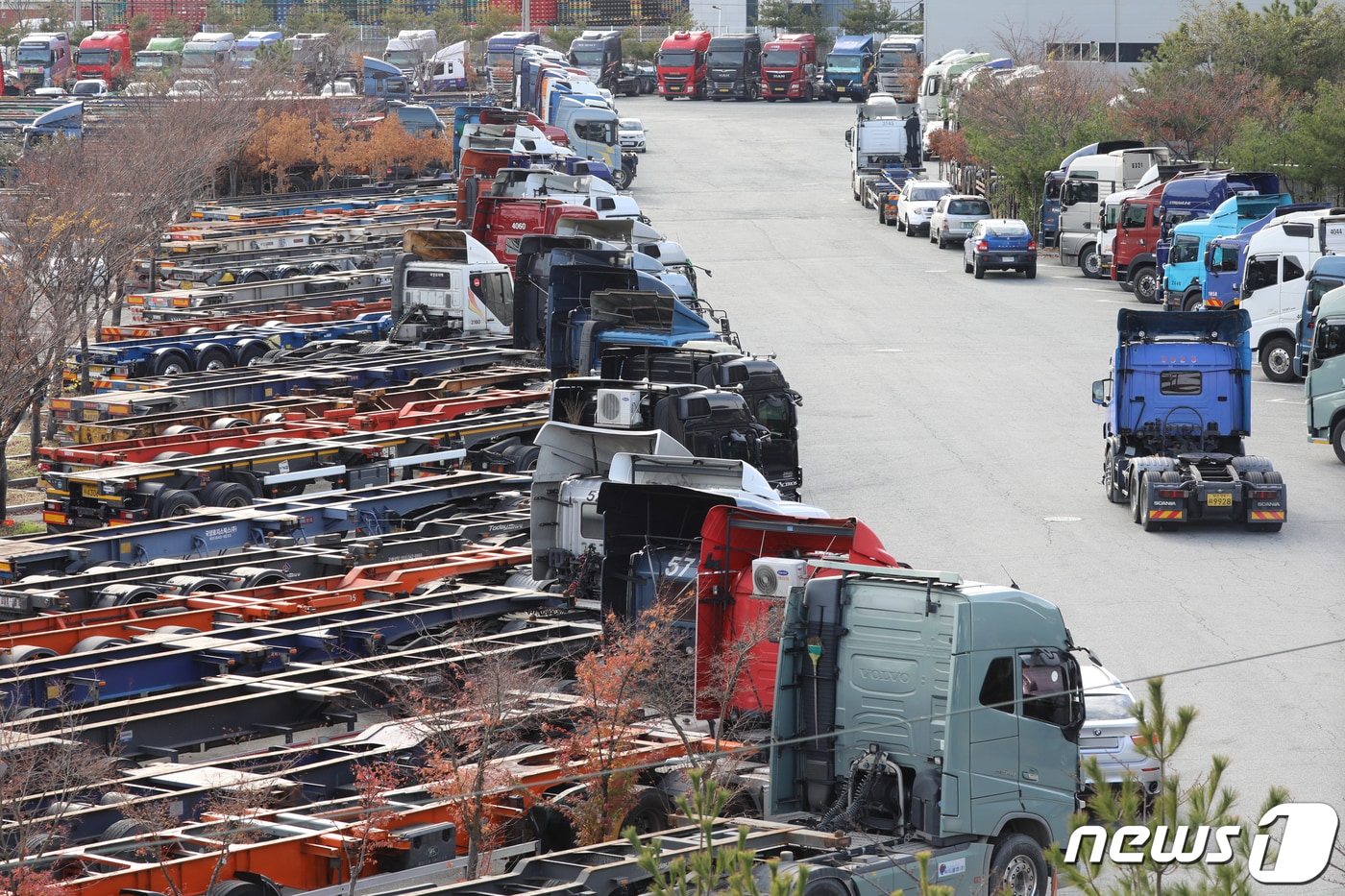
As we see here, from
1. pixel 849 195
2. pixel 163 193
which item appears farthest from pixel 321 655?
pixel 849 195

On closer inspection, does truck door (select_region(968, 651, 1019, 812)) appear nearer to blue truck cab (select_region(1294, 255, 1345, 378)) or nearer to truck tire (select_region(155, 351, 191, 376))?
blue truck cab (select_region(1294, 255, 1345, 378))

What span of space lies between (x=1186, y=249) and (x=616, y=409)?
74.1 ft

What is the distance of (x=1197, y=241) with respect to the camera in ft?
129

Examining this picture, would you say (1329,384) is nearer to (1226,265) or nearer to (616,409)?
(1226,265)

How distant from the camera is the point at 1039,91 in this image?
197ft

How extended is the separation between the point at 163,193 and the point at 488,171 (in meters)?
13.7

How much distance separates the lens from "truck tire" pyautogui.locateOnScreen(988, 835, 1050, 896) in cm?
1109

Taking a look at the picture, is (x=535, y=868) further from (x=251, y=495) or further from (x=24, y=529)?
(x=24, y=529)

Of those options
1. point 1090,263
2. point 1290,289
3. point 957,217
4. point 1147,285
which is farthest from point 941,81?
point 1290,289

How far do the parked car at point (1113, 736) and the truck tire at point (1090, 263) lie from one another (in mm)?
35269

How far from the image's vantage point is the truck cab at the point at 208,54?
63.2 metres

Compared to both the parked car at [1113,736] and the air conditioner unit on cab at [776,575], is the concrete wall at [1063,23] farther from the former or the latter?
the air conditioner unit on cab at [776,575]

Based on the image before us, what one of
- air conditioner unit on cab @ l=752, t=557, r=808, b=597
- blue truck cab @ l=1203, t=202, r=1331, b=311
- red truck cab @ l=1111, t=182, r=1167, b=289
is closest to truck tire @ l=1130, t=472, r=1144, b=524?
air conditioner unit on cab @ l=752, t=557, r=808, b=597

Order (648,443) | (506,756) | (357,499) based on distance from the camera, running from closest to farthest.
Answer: (506,756)
(648,443)
(357,499)
